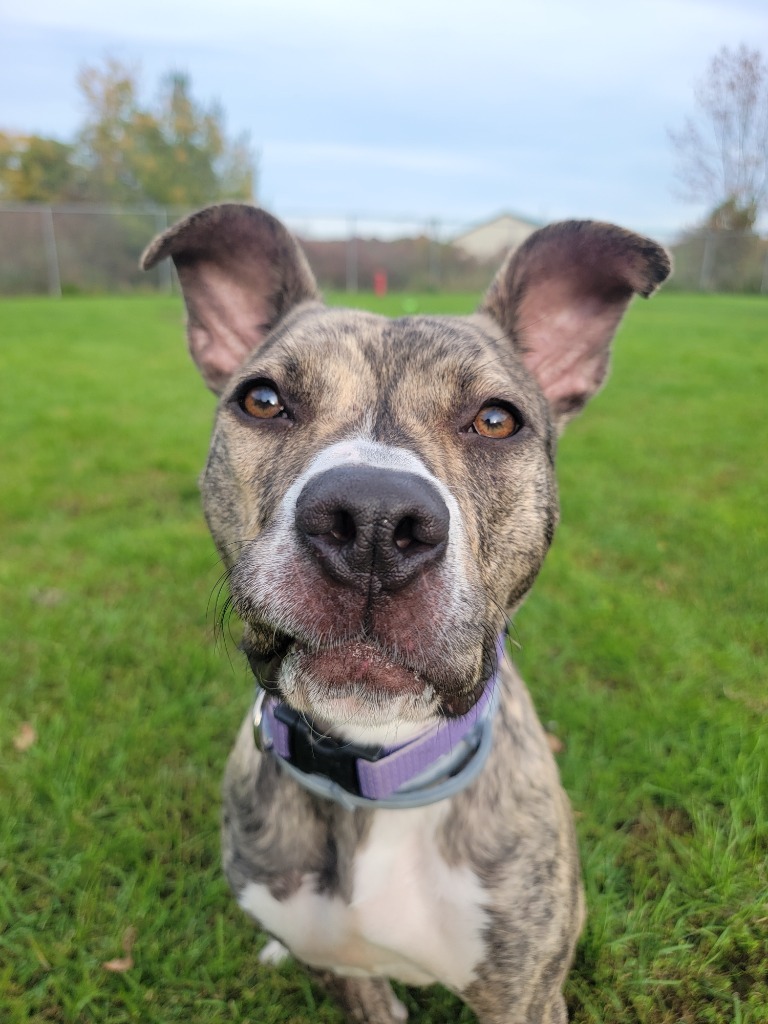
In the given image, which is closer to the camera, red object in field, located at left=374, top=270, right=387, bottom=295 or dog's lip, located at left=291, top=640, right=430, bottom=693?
dog's lip, located at left=291, top=640, right=430, bottom=693

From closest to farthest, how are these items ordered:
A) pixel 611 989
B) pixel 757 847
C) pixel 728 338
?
1. pixel 611 989
2. pixel 757 847
3. pixel 728 338

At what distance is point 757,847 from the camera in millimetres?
3217

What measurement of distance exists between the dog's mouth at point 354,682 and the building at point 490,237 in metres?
35.3

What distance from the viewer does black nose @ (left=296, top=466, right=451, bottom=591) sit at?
1559 mm

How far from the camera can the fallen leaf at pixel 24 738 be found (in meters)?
3.97

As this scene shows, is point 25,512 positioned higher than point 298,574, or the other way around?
point 298,574

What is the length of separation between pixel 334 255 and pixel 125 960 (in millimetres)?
34751

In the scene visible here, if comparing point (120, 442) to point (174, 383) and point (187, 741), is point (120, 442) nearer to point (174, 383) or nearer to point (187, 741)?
point (174, 383)

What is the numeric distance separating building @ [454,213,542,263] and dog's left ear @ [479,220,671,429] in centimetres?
3369

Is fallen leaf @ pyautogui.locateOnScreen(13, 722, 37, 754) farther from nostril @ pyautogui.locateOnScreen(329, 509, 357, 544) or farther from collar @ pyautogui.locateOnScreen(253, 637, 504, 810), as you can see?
nostril @ pyautogui.locateOnScreen(329, 509, 357, 544)

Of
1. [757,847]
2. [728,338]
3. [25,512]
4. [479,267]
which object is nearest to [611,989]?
[757,847]

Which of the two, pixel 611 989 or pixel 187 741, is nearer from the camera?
pixel 611 989

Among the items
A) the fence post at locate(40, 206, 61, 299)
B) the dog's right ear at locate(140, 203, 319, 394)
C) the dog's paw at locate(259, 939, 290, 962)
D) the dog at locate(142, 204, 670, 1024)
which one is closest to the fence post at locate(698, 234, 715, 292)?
the fence post at locate(40, 206, 61, 299)

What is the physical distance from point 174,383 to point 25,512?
5.81m
